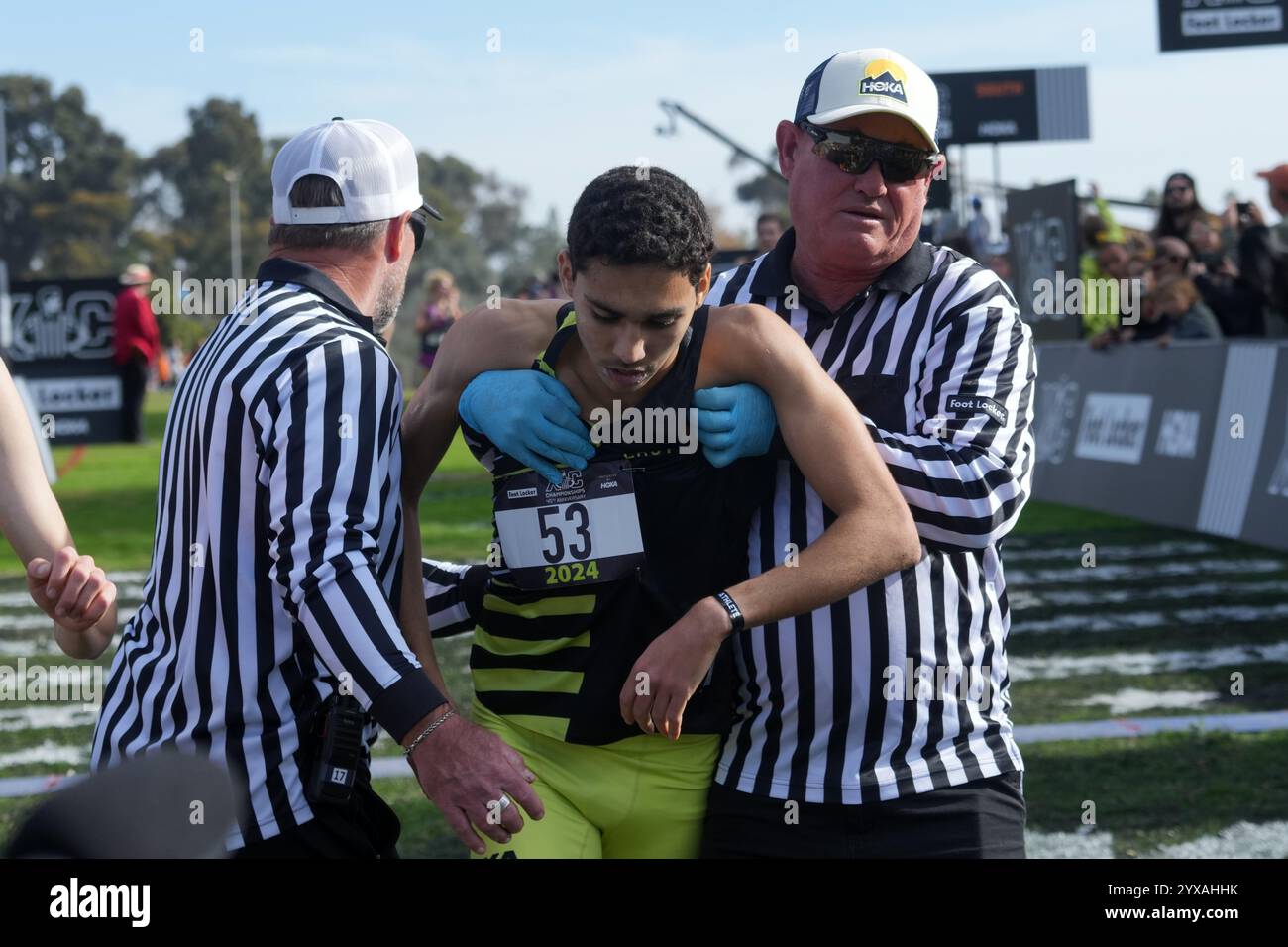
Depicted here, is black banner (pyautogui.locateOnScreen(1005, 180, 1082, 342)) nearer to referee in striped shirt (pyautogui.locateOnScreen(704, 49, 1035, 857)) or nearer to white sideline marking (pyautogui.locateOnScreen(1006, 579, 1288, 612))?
white sideline marking (pyautogui.locateOnScreen(1006, 579, 1288, 612))

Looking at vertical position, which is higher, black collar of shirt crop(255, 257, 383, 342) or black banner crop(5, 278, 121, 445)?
black banner crop(5, 278, 121, 445)

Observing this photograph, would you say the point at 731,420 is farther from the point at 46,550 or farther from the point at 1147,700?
the point at 1147,700

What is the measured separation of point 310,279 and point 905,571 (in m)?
1.29

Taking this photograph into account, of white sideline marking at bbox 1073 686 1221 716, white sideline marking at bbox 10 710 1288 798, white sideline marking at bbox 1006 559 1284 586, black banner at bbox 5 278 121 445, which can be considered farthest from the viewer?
black banner at bbox 5 278 121 445

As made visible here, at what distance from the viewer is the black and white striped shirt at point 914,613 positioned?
287 centimetres

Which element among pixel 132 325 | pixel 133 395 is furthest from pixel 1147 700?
pixel 133 395

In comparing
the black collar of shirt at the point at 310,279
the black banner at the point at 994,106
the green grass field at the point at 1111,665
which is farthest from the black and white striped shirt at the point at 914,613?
the black banner at the point at 994,106

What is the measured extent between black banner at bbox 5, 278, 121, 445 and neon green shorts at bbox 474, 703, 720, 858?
2088 centimetres

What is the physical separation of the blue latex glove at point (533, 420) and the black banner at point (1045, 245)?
11.2 meters

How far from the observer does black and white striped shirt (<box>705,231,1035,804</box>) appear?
287 centimetres

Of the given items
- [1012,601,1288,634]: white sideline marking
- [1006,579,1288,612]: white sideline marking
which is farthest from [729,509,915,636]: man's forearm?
[1006,579,1288,612]: white sideline marking

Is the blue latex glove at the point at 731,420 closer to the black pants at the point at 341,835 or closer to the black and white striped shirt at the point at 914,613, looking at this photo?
the black and white striped shirt at the point at 914,613
